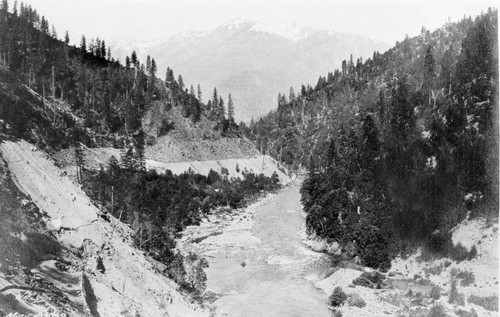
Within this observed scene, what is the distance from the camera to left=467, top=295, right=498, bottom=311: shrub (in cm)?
3381

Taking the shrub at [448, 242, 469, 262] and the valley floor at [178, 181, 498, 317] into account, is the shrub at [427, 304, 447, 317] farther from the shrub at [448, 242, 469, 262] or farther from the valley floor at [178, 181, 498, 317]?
the shrub at [448, 242, 469, 262]

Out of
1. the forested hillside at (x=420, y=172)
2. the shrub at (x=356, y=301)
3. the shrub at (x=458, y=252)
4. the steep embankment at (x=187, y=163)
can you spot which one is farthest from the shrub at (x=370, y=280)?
the steep embankment at (x=187, y=163)

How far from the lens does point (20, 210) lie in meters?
27.3

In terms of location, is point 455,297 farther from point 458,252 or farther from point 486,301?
point 458,252

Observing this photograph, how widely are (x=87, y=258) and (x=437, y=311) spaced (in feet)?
89.5

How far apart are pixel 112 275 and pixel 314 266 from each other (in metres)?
29.2

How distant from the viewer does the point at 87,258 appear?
28.9 m

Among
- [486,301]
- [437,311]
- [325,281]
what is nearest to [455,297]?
[486,301]

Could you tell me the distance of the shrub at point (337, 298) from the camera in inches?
1555

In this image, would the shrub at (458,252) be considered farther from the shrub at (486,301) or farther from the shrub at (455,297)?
the shrub at (486,301)

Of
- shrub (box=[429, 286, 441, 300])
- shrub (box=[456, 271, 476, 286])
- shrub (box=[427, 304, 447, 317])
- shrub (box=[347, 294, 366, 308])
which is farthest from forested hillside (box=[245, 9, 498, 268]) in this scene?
shrub (box=[347, 294, 366, 308])

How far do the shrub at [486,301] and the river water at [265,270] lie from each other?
12130 millimetres

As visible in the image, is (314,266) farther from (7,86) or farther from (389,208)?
(7,86)

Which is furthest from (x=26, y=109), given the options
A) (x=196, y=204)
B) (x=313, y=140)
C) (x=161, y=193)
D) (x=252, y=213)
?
(x=313, y=140)
